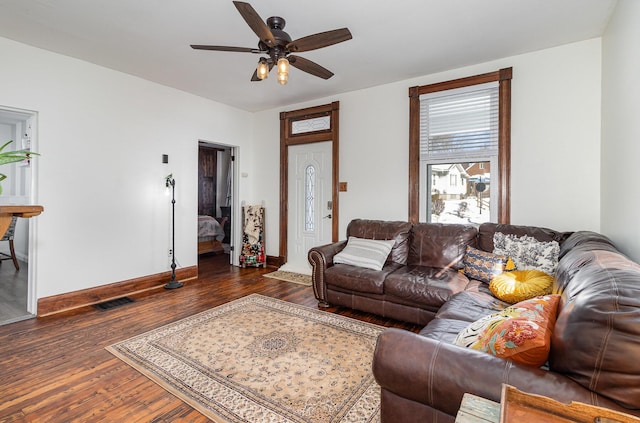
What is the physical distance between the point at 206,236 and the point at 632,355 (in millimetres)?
6505

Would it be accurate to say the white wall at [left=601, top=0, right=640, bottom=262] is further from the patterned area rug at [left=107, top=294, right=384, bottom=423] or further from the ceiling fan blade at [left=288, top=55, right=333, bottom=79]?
the ceiling fan blade at [left=288, top=55, right=333, bottom=79]

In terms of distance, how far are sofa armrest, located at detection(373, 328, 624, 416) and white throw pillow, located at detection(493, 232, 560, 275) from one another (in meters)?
A: 1.95

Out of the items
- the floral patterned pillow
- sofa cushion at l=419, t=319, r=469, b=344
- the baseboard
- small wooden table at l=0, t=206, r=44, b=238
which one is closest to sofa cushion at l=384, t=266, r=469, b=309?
sofa cushion at l=419, t=319, r=469, b=344

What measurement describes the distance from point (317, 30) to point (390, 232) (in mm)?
2310

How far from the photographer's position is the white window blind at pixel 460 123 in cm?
362

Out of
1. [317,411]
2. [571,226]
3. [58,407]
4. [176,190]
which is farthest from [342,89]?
[58,407]

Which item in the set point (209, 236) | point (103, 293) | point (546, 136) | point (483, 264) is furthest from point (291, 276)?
point (546, 136)

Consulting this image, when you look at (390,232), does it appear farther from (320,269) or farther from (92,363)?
(92,363)

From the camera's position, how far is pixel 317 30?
2875 mm

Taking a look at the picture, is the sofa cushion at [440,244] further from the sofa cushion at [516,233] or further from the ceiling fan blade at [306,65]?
the ceiling fan blade at [306,65]

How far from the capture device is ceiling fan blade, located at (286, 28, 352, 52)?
2156 mm

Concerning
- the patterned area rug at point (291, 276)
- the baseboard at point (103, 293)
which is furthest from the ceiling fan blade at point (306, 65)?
the baseboard at point (103, 293)

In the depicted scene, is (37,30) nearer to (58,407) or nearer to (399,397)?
(58,407)

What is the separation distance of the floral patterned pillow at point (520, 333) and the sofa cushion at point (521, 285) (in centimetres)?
102
